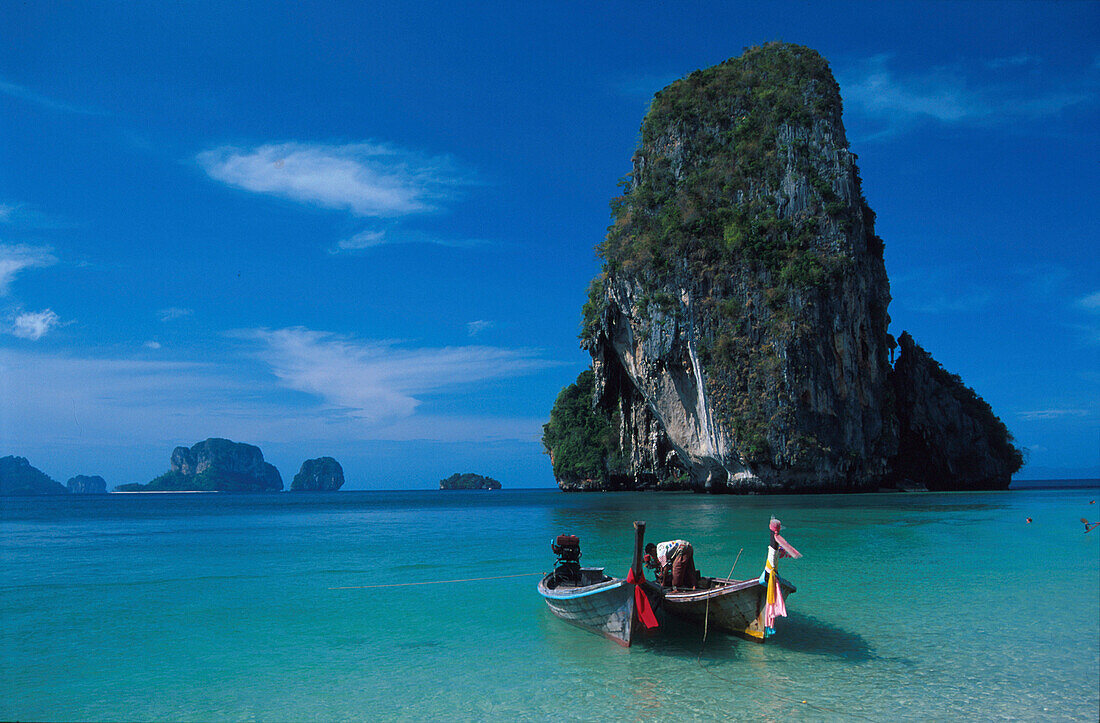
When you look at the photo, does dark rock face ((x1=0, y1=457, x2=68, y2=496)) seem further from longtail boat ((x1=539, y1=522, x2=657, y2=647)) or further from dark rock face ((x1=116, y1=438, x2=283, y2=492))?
longtail boat ((x1=539, y1=522, x2=657, y2=647))

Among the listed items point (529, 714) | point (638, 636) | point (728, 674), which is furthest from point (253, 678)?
point (728, 674)

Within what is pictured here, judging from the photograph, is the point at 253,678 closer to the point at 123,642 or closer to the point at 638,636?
the point at 123,642

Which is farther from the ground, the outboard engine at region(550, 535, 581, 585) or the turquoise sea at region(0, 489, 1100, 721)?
the outboard engine at region(550, 535, 581, 585)

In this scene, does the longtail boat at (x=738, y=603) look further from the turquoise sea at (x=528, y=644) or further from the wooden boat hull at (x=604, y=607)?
the wooden boat hull at (x=604, y=607)

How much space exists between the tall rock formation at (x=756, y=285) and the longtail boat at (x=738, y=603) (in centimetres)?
3258

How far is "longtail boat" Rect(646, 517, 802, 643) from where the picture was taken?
25.7 feet

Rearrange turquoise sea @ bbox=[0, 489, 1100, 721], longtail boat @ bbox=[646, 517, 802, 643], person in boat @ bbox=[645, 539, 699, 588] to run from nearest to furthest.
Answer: turquoise sea @ bbox=[0, 489, 1100, 721]
longtail boat @ bbox=[646, 517, 802, 643]
person in boat @ bbox=[645, 539, 699, 588]

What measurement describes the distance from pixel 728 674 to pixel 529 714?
94.8 inches

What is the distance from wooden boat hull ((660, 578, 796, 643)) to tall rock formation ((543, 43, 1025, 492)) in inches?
1282

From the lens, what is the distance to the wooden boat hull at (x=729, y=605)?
8.12m

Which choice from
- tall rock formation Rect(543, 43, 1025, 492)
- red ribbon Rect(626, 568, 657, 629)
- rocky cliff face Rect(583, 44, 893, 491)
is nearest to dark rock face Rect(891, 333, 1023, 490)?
tall rock formation Rect(543, 43, 1025, 492)

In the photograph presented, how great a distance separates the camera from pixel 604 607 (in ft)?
28.6

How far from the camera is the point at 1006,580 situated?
12.0 meters

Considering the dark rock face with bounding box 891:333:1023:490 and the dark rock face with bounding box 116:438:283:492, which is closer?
the dark rock face with bounding box 891:333:1023:490
